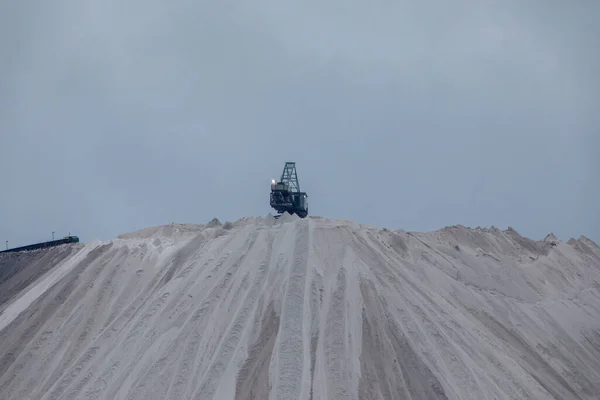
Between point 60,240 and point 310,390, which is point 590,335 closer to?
point 310,390

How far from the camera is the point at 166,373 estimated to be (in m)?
25.9

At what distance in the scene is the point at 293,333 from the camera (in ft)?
87.5

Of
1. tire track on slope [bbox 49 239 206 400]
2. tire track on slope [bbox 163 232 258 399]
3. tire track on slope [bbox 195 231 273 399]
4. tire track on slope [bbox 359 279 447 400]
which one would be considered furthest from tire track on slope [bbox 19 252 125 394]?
tire track on slope [bbox 359 279 447 400]

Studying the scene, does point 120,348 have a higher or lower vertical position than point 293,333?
lower

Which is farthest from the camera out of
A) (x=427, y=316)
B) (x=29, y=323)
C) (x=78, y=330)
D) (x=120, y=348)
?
(x=29, y=323)

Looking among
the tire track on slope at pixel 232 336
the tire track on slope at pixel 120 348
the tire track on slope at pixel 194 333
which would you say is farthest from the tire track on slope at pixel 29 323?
the tire track on slope at pixel 232 336

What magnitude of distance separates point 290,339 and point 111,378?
6.60m

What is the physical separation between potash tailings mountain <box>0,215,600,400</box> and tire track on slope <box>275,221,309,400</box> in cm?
5

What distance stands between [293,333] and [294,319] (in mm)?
857

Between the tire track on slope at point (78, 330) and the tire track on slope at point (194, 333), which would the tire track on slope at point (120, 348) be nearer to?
the tire track on slope at point (78, 330)

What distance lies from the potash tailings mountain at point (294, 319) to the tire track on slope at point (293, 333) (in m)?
0.05

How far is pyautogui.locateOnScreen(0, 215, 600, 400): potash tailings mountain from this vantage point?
25.5m

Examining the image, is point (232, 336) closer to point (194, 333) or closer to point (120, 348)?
point (194, 333)

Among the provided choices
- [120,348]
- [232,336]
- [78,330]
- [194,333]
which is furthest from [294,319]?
[78,330]
